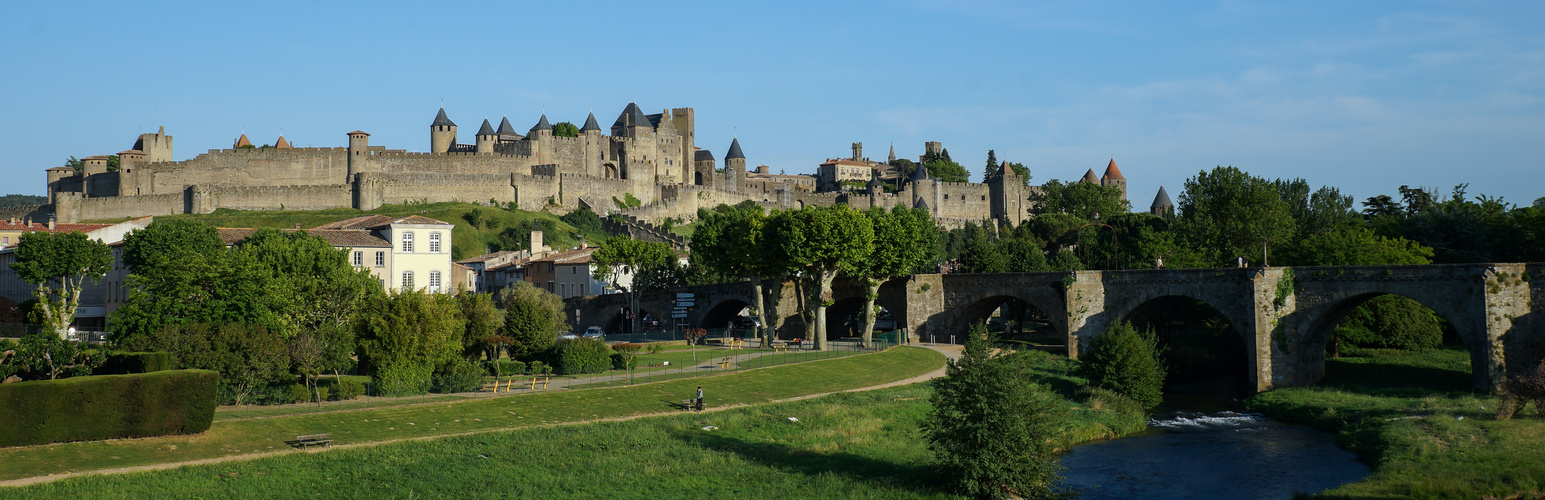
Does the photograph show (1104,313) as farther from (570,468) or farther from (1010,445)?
(570,468)

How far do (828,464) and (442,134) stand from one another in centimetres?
10563

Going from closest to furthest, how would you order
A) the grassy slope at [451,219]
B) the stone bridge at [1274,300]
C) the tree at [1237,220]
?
the stone bridge at [1274,300] → the tree at [1237,220] → the grassy slope at [451,219]

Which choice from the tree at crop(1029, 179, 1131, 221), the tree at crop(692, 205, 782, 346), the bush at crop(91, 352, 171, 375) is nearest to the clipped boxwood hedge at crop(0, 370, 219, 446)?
the bush at crop(91, 352, 171, 375)

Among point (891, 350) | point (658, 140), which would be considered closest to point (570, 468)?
point (891, 350)

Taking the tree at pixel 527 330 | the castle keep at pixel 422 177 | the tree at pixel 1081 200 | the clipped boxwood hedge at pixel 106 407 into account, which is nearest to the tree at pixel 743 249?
the tree at pixel 527 330

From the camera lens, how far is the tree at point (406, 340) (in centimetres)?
3478

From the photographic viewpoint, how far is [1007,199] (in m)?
144

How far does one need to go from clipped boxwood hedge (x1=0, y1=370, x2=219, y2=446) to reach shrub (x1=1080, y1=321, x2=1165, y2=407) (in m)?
30.5

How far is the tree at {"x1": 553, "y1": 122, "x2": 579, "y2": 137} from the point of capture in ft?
454

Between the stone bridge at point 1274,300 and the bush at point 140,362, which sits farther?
the stone bridge at point 1274,300

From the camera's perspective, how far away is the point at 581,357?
4212cm

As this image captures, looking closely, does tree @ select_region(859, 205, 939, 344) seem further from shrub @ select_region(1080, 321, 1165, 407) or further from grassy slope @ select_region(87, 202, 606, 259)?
grassy slope @ select_region(87, 202, 606, 259)

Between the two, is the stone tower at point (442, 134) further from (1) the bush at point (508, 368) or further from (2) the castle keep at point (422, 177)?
(1) the bush at point (508, 368)

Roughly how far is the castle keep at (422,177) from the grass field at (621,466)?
83.8 m
